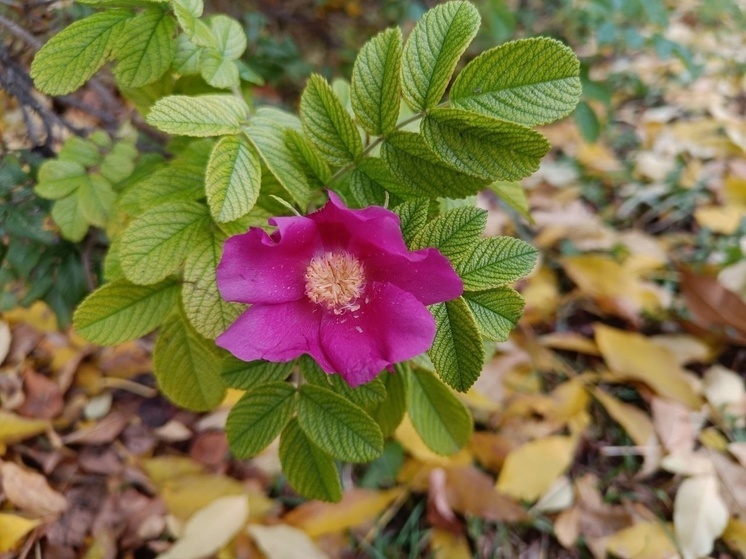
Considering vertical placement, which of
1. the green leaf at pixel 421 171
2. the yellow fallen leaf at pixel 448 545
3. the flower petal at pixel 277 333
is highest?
the green leaf at pixel 421 171

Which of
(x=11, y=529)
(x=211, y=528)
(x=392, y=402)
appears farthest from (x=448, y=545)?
(x=11, y=529)

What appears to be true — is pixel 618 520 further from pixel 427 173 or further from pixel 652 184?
pixel 652 184

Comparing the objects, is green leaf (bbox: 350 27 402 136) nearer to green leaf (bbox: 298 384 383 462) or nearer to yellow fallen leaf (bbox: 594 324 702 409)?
green leaf (bbox: 298 384 383 462)

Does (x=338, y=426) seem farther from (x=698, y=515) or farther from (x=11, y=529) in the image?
(x=698, y=515)

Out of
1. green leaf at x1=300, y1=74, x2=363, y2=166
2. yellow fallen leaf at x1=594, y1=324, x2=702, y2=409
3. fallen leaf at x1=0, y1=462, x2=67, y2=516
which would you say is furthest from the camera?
yellow fallen leaf at x1=594, y1=324, x2=702, y2=409

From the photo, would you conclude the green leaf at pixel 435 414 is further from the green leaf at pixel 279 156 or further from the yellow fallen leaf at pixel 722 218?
the yellow fallen leaf at pixel 722 218

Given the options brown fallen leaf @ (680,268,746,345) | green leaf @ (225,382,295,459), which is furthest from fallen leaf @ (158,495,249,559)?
brown fallen leaf @ (680,268,746,345)

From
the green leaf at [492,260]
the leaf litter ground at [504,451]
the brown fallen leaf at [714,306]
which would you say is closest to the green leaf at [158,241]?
the green leaf at [492,260]
